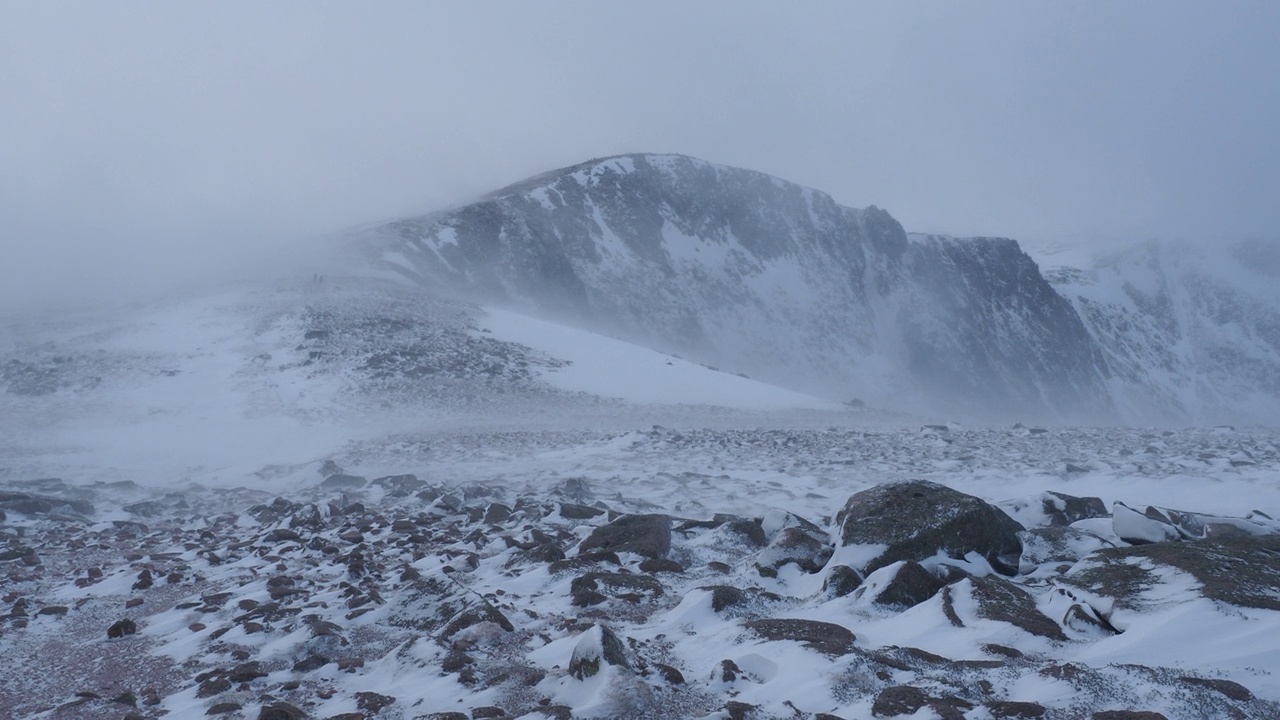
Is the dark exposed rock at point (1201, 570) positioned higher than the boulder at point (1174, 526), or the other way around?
the dark exposed rock at point (1201, 570)

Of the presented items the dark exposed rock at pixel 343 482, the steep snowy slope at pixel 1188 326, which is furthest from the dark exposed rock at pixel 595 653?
the steep snowy slope at pixel 1188 326

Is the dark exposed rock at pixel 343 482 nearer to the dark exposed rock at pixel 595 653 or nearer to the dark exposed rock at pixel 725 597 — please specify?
the dark exposed rock at pixel 725 597

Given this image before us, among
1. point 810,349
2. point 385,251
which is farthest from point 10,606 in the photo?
point 810,349

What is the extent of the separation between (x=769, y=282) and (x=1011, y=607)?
2967 inches

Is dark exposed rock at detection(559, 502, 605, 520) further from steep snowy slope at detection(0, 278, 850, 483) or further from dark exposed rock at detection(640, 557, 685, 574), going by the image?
steep snowy slope at detection(0, 278, 850, 483)

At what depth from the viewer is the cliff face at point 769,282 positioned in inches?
2515

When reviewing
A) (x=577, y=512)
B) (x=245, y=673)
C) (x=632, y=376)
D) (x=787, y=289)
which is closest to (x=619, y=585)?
(x=245, y=673)

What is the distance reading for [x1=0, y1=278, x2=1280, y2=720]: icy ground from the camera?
5.18 m

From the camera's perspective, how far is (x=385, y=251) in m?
49.9

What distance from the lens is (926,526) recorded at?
7750 mm

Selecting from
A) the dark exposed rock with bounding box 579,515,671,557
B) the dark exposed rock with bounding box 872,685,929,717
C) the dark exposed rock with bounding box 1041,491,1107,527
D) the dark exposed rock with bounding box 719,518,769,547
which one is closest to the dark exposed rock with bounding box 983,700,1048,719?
the dark exposed rock with bounding box 872,685,929,717

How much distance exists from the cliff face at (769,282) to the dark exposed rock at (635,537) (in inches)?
1734

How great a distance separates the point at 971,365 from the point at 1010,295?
1963 cm

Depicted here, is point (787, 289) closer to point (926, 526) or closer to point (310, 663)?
point (926, 526)
